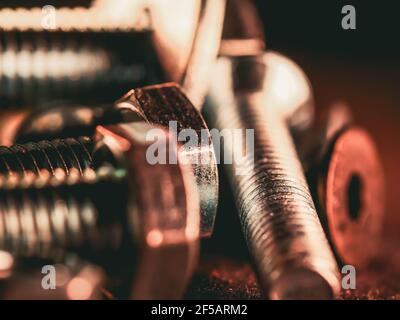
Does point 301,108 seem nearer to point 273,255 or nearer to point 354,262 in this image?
point 354,262

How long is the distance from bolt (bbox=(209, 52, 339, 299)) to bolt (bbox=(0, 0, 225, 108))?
0.23 feet

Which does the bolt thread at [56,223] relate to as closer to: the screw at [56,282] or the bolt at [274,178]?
the screw at [56,282]

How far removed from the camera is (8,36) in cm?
118

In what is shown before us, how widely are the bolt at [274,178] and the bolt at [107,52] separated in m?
0.07

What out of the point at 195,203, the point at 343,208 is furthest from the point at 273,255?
the point at 343,208

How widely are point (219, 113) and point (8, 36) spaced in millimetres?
430

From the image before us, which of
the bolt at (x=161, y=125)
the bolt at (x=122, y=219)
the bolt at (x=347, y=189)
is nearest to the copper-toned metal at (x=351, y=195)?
the bolt at (x=347, y=189)

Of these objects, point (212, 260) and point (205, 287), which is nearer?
point (205, 287)

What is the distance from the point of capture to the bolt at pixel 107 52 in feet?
3.75

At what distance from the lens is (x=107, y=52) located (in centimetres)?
123

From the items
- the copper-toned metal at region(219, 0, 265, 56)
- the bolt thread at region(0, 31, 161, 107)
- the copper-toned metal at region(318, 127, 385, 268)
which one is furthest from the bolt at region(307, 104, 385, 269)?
the bolt thread at region(0, 31, 161, 107)

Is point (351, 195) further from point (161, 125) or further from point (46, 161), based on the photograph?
point (46, 161)

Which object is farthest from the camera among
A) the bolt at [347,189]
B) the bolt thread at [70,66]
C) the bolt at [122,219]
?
the bolt thread at [70,66]

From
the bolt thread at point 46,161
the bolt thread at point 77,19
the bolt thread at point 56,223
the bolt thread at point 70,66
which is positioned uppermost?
the bolt thread at point 77,19
